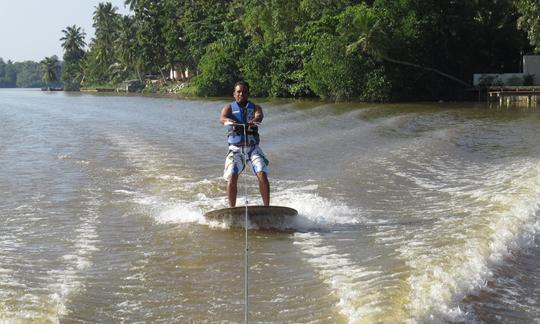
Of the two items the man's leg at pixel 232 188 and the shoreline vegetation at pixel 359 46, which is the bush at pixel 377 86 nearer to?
the shoreline vegetation at pixel 359 46

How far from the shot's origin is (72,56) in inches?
4700

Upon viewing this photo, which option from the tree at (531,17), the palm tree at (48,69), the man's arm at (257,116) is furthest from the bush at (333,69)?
the palm tree at (48,69)

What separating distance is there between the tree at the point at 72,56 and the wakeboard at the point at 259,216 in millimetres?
110554

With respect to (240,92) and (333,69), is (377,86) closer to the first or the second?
(333,69)

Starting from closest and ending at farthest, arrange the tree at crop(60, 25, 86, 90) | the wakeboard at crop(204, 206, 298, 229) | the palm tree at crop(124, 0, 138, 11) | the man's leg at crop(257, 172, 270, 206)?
the wakeboard at crop(204, 206, 298, 229)
the man's leg at crop(257, 172, 270, 206)
the palm tree at crop(124, 0, 138, 11)
the tree at crop(60, 25, 86, 90)

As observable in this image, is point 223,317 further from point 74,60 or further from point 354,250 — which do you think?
point 74,60

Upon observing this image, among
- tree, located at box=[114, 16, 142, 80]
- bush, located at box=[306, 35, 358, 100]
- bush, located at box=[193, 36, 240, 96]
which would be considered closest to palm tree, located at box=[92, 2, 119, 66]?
tree, located at box=[114, 16, 142, 80]

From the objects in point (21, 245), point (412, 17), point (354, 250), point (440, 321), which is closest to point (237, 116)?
point (354, 250)

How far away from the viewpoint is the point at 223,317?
17.4ft

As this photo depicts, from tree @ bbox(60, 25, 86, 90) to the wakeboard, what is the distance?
11055 cm

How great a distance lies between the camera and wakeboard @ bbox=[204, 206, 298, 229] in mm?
8227

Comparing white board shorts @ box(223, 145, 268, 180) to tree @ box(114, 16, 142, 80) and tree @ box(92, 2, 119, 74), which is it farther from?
tree @ box(92, 2, 119, 74)

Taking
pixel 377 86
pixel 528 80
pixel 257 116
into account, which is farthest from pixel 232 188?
pixel 528 80

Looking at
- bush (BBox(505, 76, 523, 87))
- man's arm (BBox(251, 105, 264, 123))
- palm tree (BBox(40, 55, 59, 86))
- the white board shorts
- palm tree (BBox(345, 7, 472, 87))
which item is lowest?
the white board shorts
